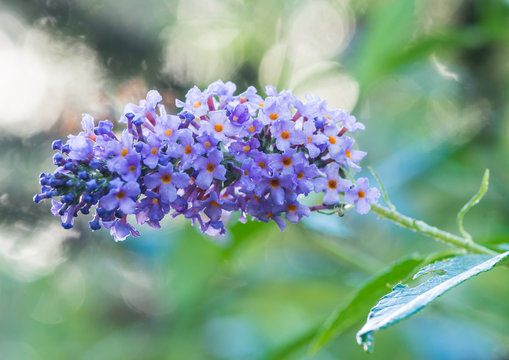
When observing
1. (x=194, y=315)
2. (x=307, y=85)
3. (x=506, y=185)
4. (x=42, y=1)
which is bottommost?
(x=194, y=315)

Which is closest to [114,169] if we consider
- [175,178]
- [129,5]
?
[175,178]

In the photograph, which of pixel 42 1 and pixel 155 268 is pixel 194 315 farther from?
pixel 42 1

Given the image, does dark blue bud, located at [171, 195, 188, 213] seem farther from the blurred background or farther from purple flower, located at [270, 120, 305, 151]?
the blurred background

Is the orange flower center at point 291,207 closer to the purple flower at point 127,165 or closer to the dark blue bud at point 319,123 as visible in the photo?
the dark blue bud at point 319,123

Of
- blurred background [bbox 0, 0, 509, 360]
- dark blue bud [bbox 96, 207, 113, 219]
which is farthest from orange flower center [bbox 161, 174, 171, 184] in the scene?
blurred background [bbox 0, 0, 509, 360]

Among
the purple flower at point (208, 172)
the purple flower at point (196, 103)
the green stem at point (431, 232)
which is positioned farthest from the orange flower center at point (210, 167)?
the green stem at point (431, 232)

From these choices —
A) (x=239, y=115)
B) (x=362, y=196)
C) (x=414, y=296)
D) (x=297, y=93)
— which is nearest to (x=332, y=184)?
(x=362, y=196)
